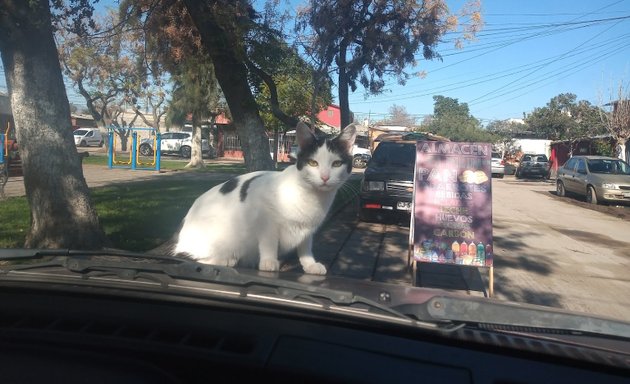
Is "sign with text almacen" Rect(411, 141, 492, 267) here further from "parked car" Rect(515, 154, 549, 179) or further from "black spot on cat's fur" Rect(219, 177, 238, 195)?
"parked car" Rect(515, 154, 549, 179)

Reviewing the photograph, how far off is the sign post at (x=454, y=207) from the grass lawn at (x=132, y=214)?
3.68ft

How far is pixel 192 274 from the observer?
81.1 inches

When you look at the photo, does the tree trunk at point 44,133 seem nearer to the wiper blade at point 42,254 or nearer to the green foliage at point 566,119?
Answer: the wiper blade at point 42,254

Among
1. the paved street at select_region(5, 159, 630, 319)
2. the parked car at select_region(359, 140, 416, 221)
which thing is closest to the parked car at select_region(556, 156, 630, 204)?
the paved street at select_region(5, 159, 630, 319)

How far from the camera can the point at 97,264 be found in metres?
2.15

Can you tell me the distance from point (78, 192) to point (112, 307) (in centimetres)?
432

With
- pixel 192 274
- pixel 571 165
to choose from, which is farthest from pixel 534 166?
pixel 192 274

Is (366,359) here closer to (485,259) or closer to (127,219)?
(485,259)

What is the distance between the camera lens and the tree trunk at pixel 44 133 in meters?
5.26

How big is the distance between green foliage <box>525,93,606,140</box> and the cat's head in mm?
31231

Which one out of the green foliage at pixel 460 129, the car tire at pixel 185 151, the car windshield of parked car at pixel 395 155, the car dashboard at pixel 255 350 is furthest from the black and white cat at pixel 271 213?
the green foliage at pixel 460 129

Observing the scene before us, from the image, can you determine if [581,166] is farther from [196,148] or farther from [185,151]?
[185,151]

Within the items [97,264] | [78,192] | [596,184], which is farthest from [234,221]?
[596,184]

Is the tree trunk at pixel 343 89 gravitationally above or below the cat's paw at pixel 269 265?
above
